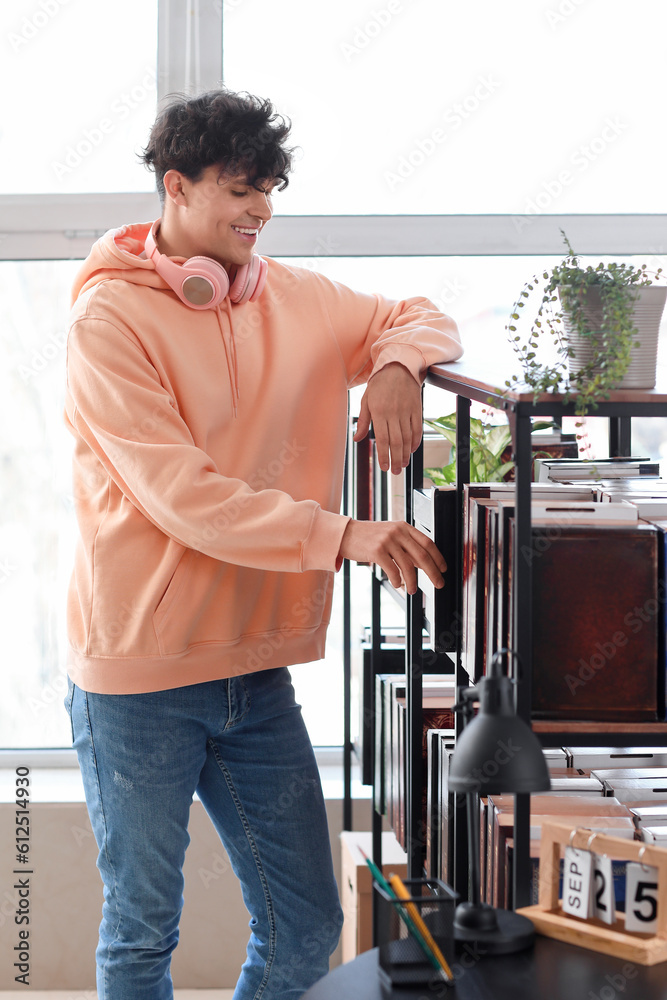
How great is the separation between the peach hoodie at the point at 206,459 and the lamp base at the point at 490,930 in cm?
47

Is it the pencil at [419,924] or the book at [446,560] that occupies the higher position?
the book at [446,560]

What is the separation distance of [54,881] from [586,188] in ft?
7.68

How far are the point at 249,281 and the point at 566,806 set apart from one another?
985 mm

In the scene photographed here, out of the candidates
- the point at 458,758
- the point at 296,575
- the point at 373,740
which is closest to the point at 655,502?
the point at 458,758

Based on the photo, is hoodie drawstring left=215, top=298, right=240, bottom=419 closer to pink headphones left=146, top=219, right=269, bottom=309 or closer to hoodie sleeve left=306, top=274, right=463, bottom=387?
pink headphones left=146, top=219, right=269, bottom=309

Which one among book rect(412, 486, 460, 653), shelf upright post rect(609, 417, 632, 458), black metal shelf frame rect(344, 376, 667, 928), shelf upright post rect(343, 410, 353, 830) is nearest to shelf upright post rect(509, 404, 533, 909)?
black metal shelf frame rect(344, 376, 667, 928)

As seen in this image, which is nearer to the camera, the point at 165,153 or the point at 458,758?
the point at 458,758

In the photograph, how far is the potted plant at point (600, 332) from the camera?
1.13m

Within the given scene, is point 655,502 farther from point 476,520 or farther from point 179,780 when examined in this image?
point 179,780

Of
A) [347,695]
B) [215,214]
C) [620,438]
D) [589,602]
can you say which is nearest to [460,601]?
[589,602]

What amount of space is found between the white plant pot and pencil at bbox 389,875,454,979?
647mm

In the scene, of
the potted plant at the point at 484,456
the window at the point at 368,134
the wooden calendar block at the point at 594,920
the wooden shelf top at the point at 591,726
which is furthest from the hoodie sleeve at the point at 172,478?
the window at the point at 368,134

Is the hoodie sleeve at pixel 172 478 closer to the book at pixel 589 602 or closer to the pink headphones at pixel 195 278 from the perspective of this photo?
the pink headphones at pixel 195 278

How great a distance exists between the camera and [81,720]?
5.11 feet
